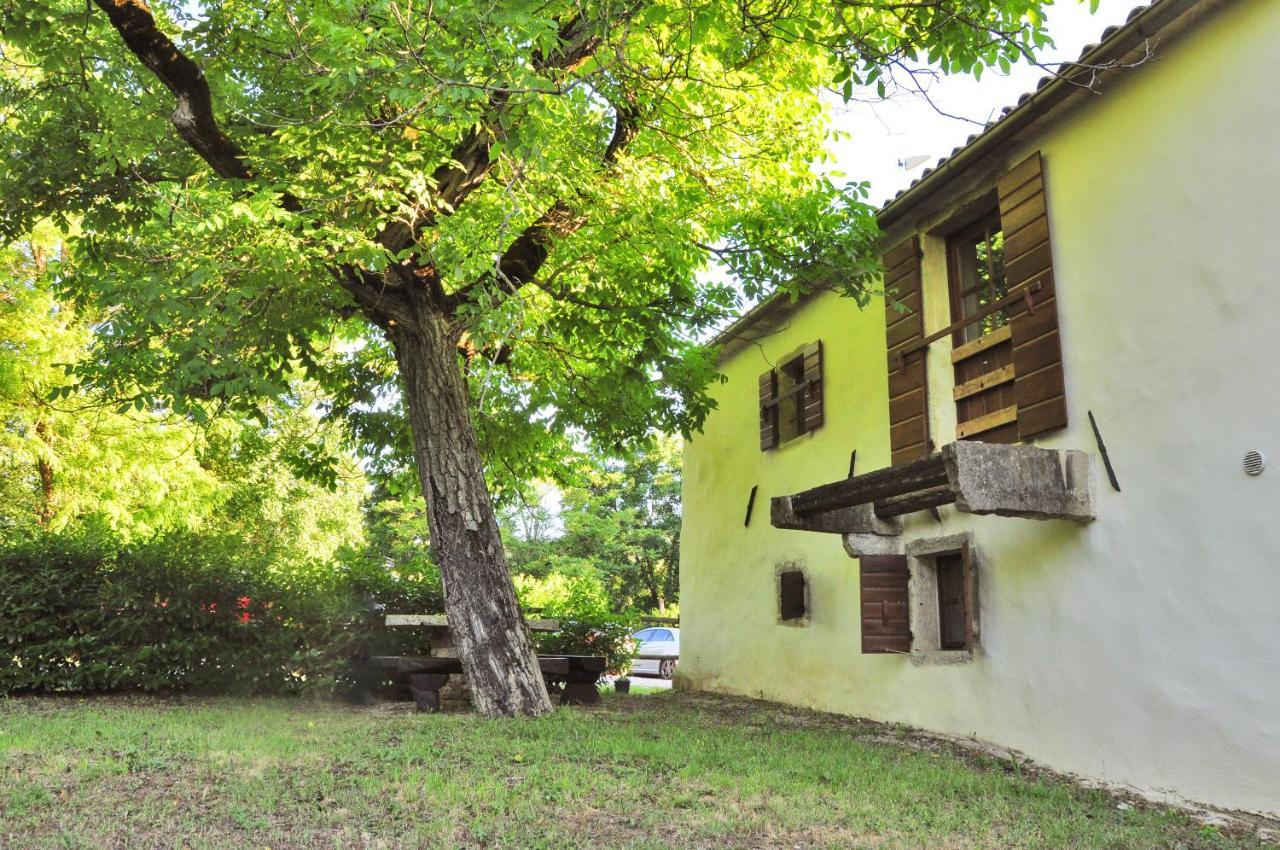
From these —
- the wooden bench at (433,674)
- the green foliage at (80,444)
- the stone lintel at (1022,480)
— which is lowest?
the wooden bench at (433,674)

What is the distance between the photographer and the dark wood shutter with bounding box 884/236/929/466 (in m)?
8.20

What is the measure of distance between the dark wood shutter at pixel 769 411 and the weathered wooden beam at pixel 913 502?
346cm

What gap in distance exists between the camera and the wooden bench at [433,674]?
340 inches

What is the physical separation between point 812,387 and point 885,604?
3057 millimetres

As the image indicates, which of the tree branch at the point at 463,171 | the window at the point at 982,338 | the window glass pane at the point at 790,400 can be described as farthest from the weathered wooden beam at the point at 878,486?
the tree branch at the point at 463,171

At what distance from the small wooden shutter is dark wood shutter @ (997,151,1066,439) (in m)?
3.11

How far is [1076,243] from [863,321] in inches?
117

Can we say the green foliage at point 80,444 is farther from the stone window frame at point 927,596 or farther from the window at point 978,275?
the window at point 978,275

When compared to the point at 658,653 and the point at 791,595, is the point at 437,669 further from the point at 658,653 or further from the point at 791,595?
the point at 658,653

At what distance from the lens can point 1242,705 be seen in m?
5.20

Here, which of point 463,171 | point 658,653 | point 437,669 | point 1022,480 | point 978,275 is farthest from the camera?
point 658,653

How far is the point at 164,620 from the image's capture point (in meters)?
8.90

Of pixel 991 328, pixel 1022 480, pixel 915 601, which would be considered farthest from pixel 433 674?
pixel 991 328

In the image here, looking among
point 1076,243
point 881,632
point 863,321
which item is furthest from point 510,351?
point 1076,243
